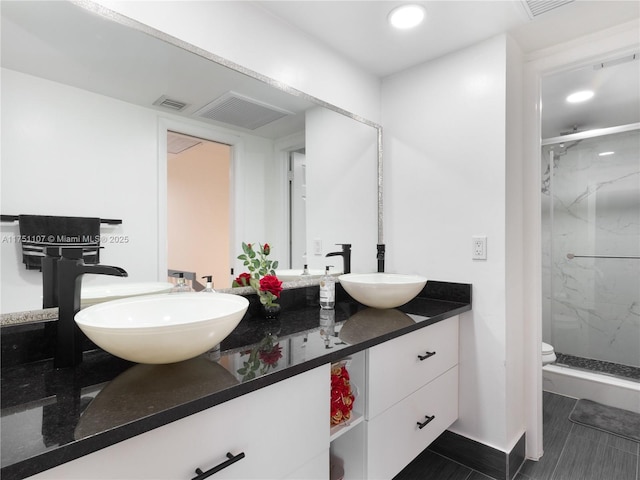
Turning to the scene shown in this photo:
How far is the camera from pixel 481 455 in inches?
70.4

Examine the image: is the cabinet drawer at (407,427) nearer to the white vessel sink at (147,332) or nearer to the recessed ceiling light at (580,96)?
the white vessel sink at (147,332)

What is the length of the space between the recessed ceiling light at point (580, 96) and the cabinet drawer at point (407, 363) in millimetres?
2132

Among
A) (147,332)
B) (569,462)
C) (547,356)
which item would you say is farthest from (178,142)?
(547,356)

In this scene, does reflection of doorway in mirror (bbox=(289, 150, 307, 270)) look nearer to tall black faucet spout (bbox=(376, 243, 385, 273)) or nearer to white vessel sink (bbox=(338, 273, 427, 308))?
white vessel sink (bbox=(338, 273, 427, 308))

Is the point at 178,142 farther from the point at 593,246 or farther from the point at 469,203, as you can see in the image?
the point at 593,246

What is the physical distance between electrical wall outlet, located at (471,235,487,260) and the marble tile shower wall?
2.18 metres

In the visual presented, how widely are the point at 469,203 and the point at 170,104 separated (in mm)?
1503

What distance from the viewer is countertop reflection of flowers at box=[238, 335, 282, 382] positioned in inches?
35.8

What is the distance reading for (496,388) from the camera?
1762 millimetres

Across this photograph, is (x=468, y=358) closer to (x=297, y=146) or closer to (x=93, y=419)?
(x=297, y=146)

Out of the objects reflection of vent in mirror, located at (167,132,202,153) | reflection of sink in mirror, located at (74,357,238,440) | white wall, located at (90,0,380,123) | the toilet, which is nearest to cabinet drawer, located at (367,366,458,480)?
reflection of sink in mirror, located at (74,357,238,440)

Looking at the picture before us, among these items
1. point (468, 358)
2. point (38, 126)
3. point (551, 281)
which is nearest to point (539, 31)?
point (468, 358)

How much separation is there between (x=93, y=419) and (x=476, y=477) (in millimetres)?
1837

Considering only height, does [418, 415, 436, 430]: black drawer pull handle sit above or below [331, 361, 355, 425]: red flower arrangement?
below
